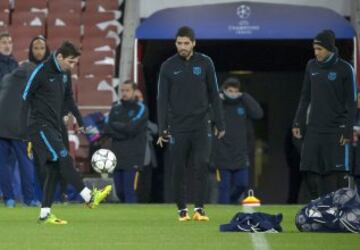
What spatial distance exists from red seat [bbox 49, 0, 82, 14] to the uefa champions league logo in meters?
3.45

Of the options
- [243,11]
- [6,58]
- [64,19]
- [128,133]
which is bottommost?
[128,133]

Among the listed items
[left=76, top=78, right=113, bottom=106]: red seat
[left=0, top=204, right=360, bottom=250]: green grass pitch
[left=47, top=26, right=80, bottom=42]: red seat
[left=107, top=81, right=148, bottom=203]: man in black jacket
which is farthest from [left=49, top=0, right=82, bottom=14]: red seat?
[left=0, top=204, right=360, bottom=250]: green grass pitch

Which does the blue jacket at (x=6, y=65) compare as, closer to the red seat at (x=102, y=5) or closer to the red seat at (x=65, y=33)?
the red seat at (x=65, y=33)

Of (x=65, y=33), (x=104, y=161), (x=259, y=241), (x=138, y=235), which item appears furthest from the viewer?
(x=65, y=33)

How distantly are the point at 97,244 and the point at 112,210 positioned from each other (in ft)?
20.6

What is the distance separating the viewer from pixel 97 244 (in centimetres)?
1126

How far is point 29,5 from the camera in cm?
2597

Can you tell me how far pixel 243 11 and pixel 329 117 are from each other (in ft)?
31.6

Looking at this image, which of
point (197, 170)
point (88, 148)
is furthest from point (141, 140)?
point (197, 170)

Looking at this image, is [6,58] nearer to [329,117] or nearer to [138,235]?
[329,117]

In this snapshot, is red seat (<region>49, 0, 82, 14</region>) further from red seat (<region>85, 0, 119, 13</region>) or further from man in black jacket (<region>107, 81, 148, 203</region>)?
man in black jacket (<region>107, 81, 148, 203</region>)

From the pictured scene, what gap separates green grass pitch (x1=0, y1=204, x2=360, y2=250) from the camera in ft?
36.6

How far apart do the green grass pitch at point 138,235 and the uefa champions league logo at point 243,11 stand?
25.7ft

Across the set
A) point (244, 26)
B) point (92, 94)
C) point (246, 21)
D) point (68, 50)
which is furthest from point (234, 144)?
point (68, 50)
